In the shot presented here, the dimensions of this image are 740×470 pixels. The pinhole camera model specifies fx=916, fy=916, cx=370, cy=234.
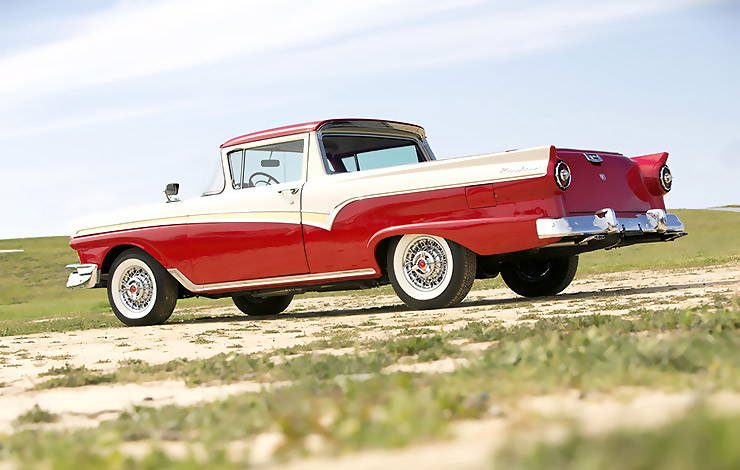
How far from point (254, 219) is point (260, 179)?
572 mm

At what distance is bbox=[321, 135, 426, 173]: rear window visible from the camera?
10047mm

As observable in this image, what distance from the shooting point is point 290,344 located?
695 cm

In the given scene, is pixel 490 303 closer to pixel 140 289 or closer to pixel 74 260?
pixel 140 289

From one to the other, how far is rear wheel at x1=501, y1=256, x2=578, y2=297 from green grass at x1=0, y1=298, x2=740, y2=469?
5.66m

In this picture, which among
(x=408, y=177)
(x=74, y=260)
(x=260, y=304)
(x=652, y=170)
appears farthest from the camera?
(x=74, y=260)

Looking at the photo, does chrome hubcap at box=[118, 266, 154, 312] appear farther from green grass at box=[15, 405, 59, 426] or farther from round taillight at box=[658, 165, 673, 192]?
green grass at box=[15, 405, 59, 426]

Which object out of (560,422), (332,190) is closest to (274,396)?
(560,422)

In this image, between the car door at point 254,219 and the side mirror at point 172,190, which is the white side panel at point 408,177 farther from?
the side mirror at point 172,190

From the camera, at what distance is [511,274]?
11.1 meters

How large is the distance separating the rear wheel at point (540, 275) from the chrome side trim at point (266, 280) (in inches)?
87.7

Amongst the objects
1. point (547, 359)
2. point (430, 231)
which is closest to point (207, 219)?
point (430, 231)

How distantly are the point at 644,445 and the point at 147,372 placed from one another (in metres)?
4.03

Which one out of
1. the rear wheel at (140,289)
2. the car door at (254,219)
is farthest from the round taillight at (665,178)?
the rear wheel at (140,289)

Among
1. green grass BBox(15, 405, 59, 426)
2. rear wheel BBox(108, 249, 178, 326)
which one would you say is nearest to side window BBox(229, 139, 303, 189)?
rear wheel BBox(108, 249, 178, 326)
